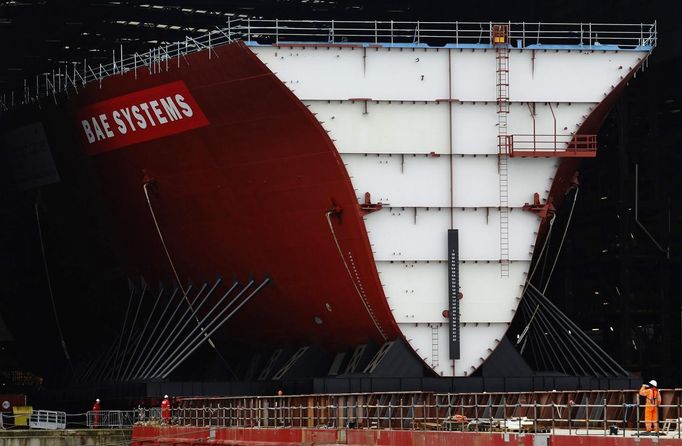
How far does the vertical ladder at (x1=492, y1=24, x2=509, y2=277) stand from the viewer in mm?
58750

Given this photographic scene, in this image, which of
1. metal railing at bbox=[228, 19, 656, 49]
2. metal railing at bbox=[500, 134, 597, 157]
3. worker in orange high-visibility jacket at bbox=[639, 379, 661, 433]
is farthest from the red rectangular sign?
worker in orange high-visibility jacket at bbox=[639, 379, 661, 433]

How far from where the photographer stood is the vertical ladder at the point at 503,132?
2313 inches

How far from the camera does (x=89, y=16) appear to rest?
81750 mm

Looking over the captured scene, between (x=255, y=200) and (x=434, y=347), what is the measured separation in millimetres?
8332

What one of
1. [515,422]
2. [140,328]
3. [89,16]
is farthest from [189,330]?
[515,422]

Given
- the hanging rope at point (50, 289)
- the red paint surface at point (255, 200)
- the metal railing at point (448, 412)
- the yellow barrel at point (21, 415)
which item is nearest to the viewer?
the metal railing at point (448, 412)

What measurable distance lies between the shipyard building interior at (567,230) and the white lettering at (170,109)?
482 inches

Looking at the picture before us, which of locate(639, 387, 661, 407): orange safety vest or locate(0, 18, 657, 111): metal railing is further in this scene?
locate(0, 18, 657, 111): metal railing

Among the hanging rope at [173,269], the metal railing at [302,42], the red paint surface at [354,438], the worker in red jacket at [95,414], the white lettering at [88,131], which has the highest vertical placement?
the metal railing at [302,42]

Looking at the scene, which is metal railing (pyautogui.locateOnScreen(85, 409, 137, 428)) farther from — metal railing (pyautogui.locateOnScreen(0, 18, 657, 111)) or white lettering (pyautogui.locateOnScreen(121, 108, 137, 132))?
metal railing (pyautogui.locateOnScreen(0, 18, 657, 111))

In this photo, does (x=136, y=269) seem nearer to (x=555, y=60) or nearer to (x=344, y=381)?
(x=344, y=381)

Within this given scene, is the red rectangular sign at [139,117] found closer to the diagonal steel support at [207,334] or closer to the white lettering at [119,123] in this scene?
the white lettering at [119,123]

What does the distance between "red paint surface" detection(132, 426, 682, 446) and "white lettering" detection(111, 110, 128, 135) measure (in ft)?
42.0

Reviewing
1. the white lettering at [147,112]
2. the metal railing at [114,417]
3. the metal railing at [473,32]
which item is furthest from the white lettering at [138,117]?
the metal railing at [114,417]
